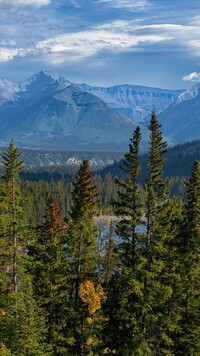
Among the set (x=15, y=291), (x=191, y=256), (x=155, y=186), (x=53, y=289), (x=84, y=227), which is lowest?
(x=53, y=289)

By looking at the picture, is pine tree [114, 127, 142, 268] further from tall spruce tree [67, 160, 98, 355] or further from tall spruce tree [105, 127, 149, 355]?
tall spruce tree [67, 160, 98, 355]

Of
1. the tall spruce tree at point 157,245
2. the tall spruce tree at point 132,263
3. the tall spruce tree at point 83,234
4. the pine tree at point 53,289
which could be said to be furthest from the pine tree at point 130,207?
the pine tree at point 53,289

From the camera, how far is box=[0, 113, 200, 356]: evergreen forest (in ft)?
116

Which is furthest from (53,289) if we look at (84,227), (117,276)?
(84,227)

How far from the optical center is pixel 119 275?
41.1m

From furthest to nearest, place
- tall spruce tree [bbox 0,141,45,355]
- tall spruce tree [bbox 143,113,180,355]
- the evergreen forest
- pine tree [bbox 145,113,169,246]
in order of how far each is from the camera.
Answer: pine tree [bbox 145,113,169,246] → tall spruce tree [bbox 143,113,180,355] → the evergreen forest → tall spruce tree [bbox 0,141,45,355]

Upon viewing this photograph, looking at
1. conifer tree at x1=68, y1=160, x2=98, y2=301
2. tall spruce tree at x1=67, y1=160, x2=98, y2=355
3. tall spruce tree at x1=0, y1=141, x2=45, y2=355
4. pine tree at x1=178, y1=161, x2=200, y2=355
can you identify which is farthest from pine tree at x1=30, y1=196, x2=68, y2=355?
pine tree at x1=178, y1=161, x2=200, y2=355

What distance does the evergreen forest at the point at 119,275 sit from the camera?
116 feet

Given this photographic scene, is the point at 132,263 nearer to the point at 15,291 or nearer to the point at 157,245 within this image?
the point at 157,245

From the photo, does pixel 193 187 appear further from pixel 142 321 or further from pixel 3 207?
pixel 3 207

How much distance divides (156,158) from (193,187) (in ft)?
16.6

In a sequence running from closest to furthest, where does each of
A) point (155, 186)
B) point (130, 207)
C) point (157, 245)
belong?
1. point (157, 245)
2. point (155, 186)
3. point (130, 207)

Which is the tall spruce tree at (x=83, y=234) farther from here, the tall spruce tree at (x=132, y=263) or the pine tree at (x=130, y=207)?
the pine tree at (x=130, y=207)

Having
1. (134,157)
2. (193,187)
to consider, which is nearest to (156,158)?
(134,157)
